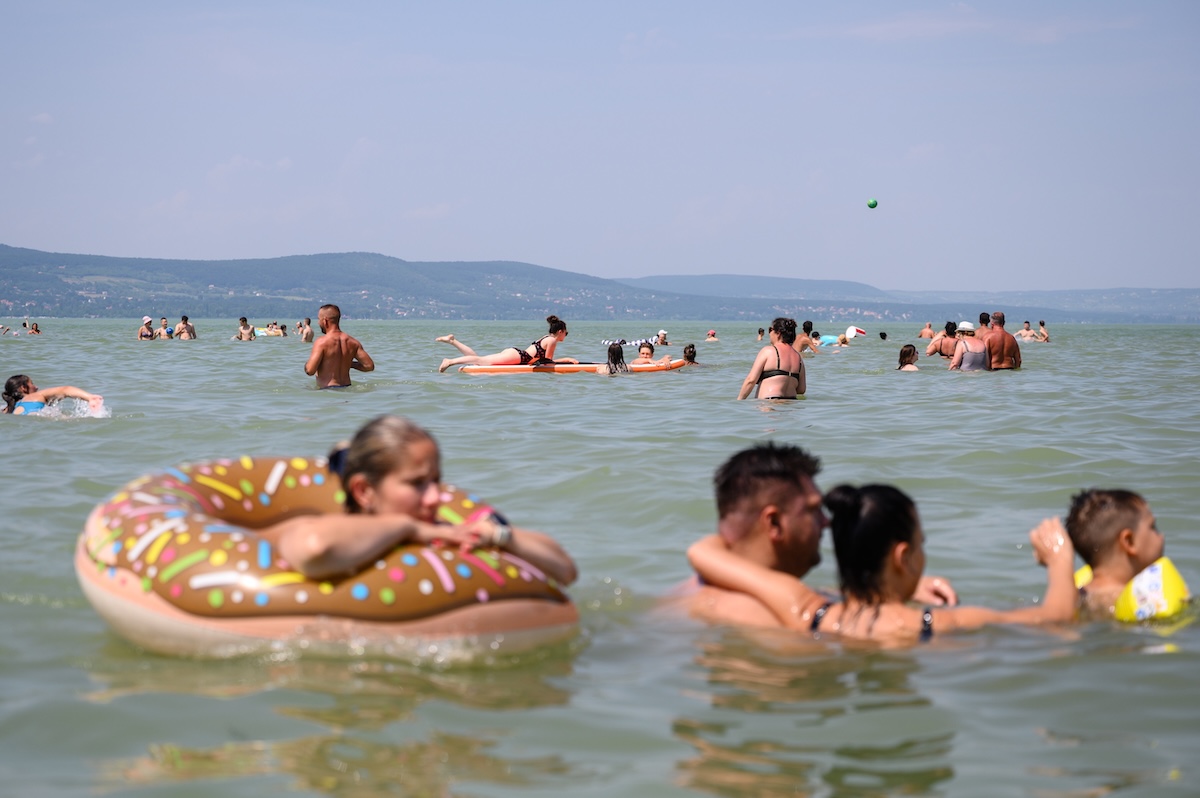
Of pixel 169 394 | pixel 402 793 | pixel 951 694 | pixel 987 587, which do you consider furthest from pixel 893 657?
pixel 169 394

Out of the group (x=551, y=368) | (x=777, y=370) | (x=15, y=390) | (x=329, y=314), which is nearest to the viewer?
(x=15, y=390)

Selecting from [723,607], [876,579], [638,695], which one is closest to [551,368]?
[723,607]

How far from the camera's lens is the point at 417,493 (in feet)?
11.4

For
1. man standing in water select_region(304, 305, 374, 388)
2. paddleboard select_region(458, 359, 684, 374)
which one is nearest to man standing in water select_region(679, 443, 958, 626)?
man standing in water select_region(304, 305, 374, 388)

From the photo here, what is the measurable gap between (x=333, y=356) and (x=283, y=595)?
983 cm

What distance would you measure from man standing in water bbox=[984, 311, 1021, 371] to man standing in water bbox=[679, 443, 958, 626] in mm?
14383

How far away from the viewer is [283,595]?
3428 millimetres

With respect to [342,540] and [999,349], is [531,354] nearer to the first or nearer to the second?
[999,349]

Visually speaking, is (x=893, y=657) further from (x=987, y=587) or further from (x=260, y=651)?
(x=260, y=651)

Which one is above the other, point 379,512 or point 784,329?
point 784,329

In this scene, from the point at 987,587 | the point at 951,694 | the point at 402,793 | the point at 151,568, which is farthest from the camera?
the point at 987,587

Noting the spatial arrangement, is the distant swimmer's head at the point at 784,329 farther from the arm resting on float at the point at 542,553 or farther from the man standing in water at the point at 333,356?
the arm resting on float at the point at 542,553

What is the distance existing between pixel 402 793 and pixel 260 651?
106 centimetres

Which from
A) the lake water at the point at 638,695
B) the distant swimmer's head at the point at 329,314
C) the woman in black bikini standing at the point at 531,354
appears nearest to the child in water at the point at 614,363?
A: the woman in black bikini standing at the point at 531,354
